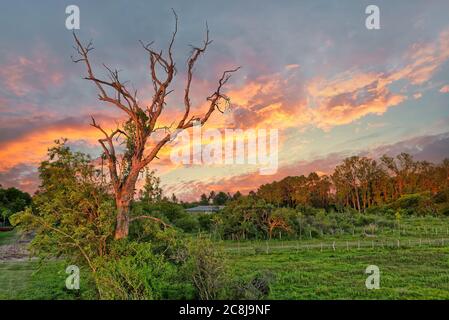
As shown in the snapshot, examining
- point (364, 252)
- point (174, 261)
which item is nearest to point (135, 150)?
point (174, 261)

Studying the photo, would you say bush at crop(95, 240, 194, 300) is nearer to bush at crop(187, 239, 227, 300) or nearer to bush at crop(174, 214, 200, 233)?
bush at crop(187, 239, 227, 300)

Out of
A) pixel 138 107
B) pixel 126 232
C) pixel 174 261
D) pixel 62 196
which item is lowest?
pixel 174 261

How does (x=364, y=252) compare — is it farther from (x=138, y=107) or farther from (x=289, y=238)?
(x=138, y=107)

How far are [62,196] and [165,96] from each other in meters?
4.67

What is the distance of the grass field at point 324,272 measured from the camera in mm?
14969

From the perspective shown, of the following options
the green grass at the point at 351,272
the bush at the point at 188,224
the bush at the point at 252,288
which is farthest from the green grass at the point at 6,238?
Answer: the bush at the point at 252,288

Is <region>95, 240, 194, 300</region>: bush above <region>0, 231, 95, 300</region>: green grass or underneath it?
above

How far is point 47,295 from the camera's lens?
15.1 metres

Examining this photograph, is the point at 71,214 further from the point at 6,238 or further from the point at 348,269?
the point at 6,238

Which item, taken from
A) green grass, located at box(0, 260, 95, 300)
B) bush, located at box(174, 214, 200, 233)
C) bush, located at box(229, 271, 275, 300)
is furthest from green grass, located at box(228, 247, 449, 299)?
bush, located at box(174, 214, 200, 233)

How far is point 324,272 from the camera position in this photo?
65.6 feet

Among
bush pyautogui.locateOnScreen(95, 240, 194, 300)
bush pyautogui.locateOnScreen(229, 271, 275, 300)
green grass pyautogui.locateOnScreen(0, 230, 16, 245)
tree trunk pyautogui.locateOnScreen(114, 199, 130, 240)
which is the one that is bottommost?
green grass pyautogui.locateOnScreen(0, 230, 16, 245)

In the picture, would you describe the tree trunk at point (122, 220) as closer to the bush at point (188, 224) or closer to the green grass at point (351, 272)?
the green grass at point (351, 272)

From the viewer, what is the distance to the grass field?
1497 centimetres
